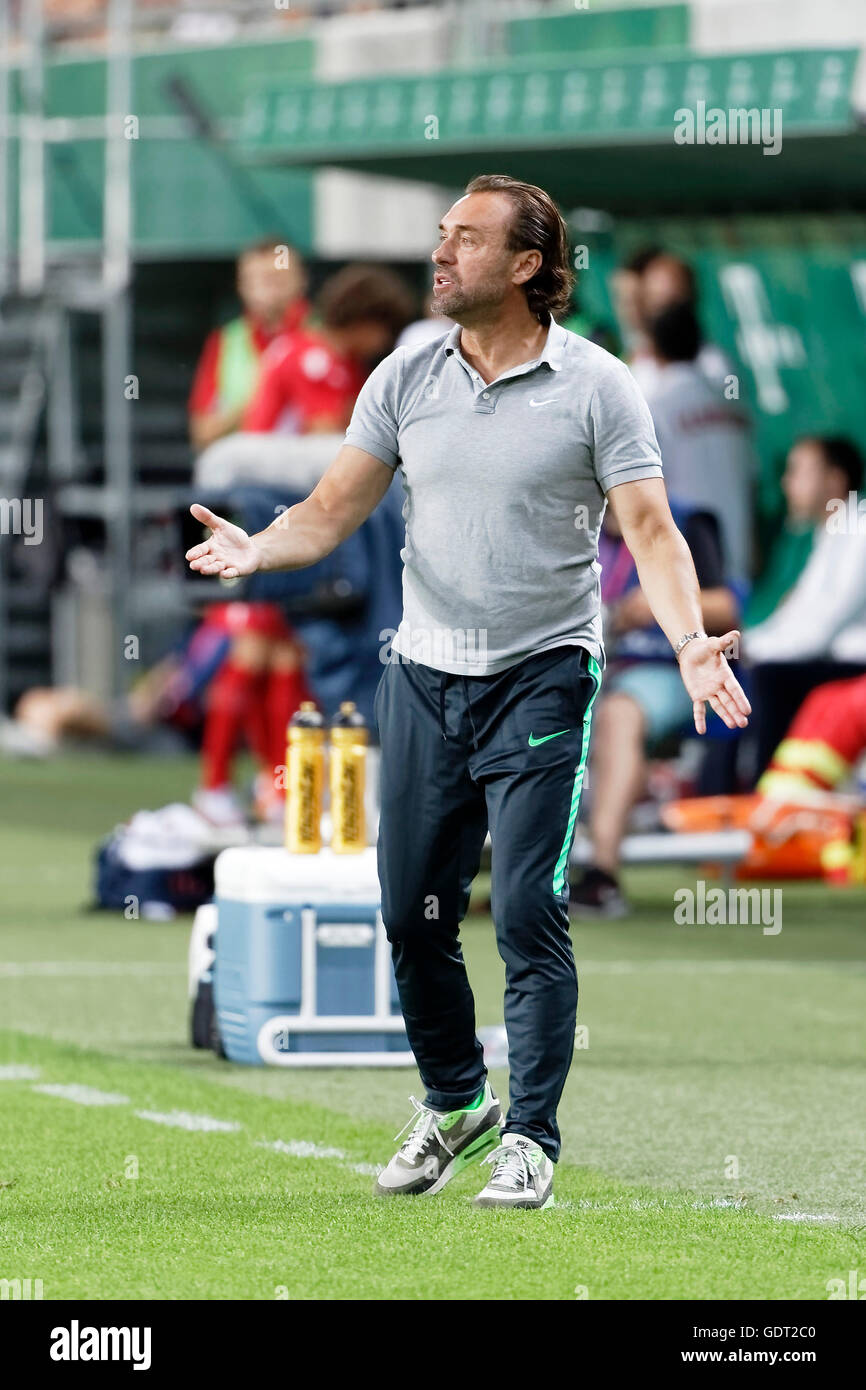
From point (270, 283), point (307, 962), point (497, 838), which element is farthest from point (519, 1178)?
point (270, 283)

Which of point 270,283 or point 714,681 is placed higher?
point 270,283

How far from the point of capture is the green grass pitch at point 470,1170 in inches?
214

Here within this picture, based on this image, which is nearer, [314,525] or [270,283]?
[314,525]

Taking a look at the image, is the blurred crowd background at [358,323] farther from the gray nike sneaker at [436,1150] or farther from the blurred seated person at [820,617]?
the gray nike sneaker at [436,1150]

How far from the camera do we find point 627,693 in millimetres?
12289

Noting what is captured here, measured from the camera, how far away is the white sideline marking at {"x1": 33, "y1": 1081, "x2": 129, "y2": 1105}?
25.0 ft

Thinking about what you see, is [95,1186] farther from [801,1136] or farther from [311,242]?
[311,242]

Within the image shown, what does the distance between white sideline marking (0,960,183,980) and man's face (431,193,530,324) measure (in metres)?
4.65

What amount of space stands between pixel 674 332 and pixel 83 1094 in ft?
22.9

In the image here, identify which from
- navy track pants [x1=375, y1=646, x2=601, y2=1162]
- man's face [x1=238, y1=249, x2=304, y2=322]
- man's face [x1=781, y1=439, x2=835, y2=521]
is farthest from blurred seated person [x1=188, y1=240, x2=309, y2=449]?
navy track pants [x1=375, y1=646, x2=601, y2=1162]

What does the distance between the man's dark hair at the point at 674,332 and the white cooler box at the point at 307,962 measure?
595 cm

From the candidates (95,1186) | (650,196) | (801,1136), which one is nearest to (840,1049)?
(801,1136)

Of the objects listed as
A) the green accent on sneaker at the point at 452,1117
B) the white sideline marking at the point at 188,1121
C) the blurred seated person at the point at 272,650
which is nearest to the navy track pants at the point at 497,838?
the green accent on sneaker at the point at 452,1117

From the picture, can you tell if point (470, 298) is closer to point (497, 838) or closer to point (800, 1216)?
point (497, 838)
